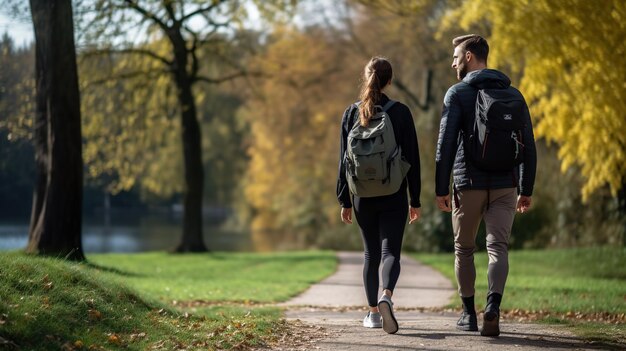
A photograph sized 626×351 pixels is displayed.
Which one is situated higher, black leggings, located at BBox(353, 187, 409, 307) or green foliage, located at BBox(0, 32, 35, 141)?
green foliage, located at BBox(0, 32, 35, 141)

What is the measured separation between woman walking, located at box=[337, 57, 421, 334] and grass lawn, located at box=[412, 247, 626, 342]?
161 cm

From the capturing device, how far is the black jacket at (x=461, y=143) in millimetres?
6934

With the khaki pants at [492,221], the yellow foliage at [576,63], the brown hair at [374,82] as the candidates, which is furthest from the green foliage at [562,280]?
the brown hair at [374,82]

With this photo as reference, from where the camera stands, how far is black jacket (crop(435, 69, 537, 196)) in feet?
22.7

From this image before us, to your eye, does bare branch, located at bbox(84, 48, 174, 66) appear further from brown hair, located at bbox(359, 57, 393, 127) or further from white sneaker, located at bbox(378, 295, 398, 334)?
white sneaker, located at bbox(378, 295, 398, 334)

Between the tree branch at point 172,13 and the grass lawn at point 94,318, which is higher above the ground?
the tree branch at point 172,13

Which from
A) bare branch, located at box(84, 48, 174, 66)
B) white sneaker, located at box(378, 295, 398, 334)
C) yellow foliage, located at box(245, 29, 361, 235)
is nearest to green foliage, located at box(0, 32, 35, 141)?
bare branch, located at box(84, 48, 174, 66)

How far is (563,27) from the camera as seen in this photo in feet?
51.0

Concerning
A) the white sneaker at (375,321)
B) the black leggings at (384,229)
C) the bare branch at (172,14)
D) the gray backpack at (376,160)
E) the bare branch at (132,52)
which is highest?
the bare branch at (172,14)

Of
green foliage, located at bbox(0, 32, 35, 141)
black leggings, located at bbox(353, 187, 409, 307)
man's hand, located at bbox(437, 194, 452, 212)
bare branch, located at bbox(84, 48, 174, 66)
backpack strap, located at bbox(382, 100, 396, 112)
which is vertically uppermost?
bare branch, located at bbox(84, 48, 174, 66)

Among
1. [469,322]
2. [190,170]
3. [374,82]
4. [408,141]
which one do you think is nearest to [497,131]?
[408,141]

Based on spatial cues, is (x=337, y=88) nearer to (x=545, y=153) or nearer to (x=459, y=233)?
(x=545, y=153)

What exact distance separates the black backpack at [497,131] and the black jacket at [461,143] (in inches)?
2.6

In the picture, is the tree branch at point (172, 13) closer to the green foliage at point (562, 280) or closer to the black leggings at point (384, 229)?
the green foliage at point (562, 280)
